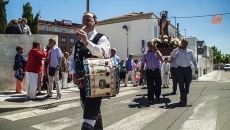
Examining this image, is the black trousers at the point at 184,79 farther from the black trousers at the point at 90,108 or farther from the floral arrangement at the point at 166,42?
the floral arrangement at the point at 166,42

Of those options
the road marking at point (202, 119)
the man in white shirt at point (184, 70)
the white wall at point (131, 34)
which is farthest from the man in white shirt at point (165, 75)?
the white wall at point (131, 34)

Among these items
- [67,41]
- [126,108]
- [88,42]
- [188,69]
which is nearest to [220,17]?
[188,69]

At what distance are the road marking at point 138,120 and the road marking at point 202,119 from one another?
79 cm

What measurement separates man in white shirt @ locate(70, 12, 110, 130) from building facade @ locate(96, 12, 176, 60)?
1105 inches

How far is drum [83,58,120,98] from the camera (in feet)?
8.79

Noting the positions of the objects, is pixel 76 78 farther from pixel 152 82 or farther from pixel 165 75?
pixel 165 75

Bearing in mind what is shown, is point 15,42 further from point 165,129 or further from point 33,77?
point 165,129

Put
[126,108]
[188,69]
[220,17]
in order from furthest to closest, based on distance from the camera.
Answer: [220,17] → [188,69] → [126,108]

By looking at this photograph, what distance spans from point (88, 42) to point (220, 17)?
65.9 feet

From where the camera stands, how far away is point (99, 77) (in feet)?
8.89

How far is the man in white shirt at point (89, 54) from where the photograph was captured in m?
2.76

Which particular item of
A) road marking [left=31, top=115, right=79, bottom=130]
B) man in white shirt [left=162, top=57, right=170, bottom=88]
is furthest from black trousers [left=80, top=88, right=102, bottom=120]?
man in white shirt [left=162, top=57, right=170, bottom=88]

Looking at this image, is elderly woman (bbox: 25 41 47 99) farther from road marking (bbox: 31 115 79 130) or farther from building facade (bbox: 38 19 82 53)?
building facade (bbox: 38 19 82 53)

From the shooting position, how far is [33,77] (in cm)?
748
